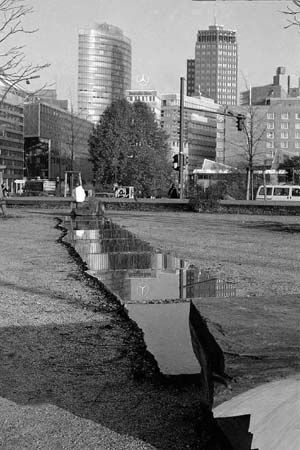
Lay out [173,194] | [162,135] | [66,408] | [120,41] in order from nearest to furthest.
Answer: [66,408] → [173,194] → [162,135] → [120,41]

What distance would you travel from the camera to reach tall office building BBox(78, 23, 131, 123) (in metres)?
119

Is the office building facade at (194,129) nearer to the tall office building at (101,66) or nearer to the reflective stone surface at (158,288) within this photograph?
the tall office building at (101,66)

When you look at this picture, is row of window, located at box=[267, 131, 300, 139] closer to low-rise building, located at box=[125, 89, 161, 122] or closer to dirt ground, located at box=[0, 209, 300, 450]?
low-rise building, located at box=[125, 89, 161, 122]

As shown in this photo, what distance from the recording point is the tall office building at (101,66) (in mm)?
119438

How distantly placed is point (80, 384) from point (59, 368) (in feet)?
1.34

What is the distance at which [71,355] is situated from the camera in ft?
15.3

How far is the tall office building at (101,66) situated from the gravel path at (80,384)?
112387 millimetres

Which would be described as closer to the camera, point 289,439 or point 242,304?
point 289,439

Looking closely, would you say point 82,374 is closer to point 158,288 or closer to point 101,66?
point 158,288

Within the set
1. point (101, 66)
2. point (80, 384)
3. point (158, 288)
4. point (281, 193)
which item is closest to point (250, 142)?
point (281, 193)

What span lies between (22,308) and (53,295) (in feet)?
2.44

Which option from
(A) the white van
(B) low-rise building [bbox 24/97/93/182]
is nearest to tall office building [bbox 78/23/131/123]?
(B) low-rise building [bbox 24/97/93/182]

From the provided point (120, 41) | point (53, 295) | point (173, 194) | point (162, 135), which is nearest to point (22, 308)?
point (53, 295)

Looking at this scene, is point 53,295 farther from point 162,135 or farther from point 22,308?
point 162,135
